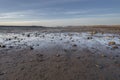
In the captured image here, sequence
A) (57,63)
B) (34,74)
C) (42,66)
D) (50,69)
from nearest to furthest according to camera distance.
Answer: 1. (34,74)
2. (50,69)
3. (42,66)
4. (57,63)

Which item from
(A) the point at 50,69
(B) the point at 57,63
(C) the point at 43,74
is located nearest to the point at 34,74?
(C) the point at 43,74

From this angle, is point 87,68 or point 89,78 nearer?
point 89,78

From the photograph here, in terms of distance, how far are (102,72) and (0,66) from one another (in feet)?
16.3

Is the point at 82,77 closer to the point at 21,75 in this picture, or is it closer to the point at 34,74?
the point at 34,74

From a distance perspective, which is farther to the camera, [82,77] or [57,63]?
[57,63]

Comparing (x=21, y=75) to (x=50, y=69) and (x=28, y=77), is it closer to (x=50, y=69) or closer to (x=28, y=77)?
(x=28, y=77)

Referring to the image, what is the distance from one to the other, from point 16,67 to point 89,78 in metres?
3.62

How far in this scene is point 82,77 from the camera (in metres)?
5.86

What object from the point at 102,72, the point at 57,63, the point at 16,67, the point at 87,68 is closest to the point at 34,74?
the point at 16,67

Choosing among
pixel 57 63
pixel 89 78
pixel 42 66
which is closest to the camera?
pixel 89 78

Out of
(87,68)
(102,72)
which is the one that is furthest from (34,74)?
(102,72)

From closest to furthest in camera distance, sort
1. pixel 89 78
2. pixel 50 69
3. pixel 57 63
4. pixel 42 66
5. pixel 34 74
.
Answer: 1. pixel 89 78
2. pixel 34 74
3. pixel 50 69
4. pixel 42 66
5. pixel 57 63

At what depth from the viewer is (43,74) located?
6191 mm

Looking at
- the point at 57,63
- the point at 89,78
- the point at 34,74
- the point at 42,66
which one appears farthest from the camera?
the point at 57,63
